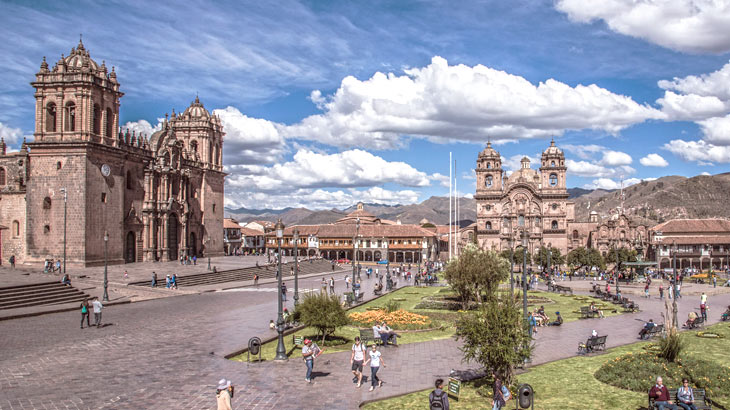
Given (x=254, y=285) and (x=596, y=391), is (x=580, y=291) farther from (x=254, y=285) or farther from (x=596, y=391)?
(x=596, y=391)

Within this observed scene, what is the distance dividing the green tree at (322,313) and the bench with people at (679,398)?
10.1m

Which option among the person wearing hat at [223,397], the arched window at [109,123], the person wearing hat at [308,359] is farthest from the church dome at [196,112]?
the person wearing hat at [223,397]

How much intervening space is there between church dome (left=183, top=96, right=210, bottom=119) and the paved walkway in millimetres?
43669

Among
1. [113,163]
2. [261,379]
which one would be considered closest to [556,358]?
[261,379]

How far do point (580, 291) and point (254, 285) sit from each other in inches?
1000

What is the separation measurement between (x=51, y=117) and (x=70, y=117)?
6.24 ft

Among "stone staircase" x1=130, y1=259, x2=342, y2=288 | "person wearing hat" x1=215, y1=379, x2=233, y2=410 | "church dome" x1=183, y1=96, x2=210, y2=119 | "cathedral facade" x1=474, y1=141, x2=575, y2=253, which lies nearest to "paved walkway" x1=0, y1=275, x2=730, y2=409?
"person wearing hat" x1=215, y1=379, x2=233, y2=410

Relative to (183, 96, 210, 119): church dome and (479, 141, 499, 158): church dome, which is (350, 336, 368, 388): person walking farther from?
(479, 141, 499, 158): church dome

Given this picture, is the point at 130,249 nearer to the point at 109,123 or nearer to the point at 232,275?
the point at 232,275

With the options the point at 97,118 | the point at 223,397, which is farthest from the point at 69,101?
the point at 223,397

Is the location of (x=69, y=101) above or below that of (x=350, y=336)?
above

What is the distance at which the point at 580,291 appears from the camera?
42.6 meters

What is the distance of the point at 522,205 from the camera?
283 feet

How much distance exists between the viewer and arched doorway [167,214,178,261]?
5443cm
